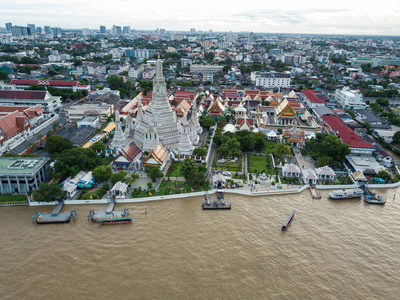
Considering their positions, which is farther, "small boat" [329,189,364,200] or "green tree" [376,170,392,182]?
"green tree" [376,170,392,182]

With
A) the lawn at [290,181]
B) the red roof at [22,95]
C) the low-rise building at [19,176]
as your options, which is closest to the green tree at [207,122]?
the lawn at [290,181]

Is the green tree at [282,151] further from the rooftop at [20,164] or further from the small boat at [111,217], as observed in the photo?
the rooftop at [20,164]

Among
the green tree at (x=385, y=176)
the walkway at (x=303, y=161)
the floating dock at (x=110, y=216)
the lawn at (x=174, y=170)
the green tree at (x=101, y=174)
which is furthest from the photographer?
the walkway at (x=303, y=161)

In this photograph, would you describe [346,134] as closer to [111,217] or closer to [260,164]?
[260,164]

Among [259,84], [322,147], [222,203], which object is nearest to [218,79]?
[259,84]

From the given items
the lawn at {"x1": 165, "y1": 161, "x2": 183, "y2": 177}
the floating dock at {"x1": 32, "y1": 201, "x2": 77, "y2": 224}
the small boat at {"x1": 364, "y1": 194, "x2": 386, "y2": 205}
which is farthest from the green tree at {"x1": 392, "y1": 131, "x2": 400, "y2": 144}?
the floating dock at {"x1": 32, "y1": 201, "x2": 77, "y2": 224}

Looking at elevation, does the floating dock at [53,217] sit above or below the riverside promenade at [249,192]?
below

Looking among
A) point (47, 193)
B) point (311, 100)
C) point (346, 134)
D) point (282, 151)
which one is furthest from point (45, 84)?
point (346, 134)

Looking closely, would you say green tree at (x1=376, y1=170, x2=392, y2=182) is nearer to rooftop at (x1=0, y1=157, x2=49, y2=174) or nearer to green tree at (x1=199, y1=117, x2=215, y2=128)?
green tree at (x1=199, y1=117, x2=215, y2=128)
